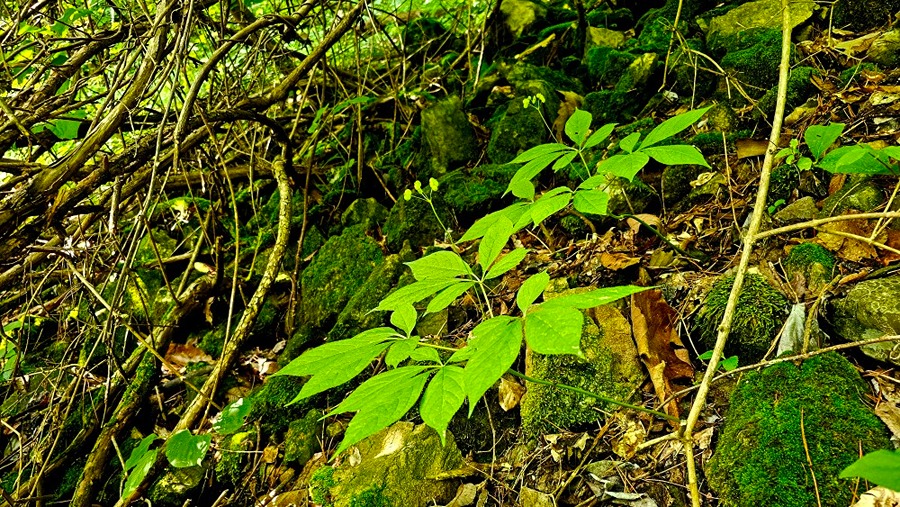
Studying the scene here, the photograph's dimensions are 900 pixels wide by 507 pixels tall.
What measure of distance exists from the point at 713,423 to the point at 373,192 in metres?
2.74

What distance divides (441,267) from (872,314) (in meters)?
1.30

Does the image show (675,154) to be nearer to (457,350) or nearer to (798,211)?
(457,350)

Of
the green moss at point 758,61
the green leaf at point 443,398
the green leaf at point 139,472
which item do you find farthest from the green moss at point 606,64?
the green leaf at point 139,472

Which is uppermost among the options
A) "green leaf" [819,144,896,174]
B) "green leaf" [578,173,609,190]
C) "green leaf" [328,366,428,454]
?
"green leaf" [578,173,609,190]

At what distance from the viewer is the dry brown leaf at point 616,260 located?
6.97 ft

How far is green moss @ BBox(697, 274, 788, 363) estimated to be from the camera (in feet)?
5.41

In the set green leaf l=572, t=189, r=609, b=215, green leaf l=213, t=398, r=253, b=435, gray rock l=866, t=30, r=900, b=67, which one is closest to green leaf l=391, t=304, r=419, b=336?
green leaf l=572, t=189, r=609, b=215

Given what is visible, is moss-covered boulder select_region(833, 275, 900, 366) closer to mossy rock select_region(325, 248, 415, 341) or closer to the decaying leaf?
the decaying leaf

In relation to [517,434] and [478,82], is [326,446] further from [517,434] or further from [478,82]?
[478,82]

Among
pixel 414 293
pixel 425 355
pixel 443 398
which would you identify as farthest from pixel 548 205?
pixel 443 398

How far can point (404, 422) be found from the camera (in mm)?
2055

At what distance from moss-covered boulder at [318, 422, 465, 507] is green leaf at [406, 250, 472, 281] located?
0.77 meters

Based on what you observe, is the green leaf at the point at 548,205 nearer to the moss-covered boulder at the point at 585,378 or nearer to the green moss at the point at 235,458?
the moss-covered boulder at the point at 585,378

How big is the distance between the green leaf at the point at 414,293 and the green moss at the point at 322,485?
1.09 m
